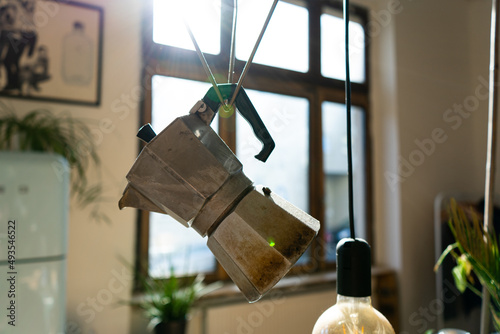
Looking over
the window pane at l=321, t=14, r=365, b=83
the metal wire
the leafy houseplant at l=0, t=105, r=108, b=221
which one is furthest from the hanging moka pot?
the window pane at l=321, t=14, r=365, b=83

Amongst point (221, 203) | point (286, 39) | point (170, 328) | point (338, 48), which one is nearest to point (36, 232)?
point (170, 328)

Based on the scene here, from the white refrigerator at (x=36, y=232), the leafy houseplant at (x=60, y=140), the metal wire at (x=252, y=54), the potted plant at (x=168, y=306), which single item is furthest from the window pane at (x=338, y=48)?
the metal wire at (x=252, y=54)

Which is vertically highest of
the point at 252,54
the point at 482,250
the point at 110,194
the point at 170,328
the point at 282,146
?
the point at 282,146

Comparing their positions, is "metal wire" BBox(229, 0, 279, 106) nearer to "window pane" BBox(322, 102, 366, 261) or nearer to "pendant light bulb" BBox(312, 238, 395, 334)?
"pendant light bulb" BBox(312, 238, 395, 334)

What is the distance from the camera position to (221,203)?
40 centimetres

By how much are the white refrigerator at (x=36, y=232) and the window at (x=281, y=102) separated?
881mm

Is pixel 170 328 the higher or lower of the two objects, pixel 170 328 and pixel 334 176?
the lower

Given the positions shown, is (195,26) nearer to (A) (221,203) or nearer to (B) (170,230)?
(B) (170,230)

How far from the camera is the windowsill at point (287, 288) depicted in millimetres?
2598

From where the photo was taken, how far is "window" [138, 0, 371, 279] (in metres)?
2.64

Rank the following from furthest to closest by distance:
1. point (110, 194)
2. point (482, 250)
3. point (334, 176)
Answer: point (334, 176), point (110, 194), point (482, 250)

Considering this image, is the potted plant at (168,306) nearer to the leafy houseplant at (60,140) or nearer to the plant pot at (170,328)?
the plant pot at (170,328)

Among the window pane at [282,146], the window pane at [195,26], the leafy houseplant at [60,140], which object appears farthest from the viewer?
the window pane at [282,146]

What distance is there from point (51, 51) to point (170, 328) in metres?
1.66
